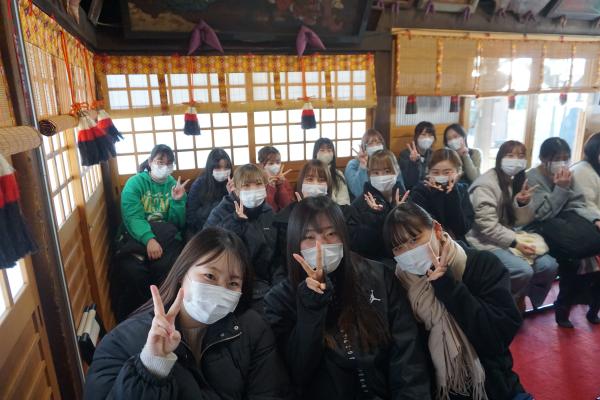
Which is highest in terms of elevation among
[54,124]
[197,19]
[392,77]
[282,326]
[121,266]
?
[197,19]

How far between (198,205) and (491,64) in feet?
16.6

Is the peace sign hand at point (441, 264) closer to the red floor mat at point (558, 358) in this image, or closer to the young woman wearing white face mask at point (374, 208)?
the young woman wearing white face mask at point (374, 208)

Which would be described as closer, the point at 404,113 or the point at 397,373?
the point at 397,373

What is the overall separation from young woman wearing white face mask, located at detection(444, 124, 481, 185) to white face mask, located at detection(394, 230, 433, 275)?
3.44m

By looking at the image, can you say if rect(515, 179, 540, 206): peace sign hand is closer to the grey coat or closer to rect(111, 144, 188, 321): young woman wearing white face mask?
the grey coat

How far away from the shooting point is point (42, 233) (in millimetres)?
2021

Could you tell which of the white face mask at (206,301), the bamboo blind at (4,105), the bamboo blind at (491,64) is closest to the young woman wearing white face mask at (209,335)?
the white face mask at (206,301)

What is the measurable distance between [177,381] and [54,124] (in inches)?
63.9

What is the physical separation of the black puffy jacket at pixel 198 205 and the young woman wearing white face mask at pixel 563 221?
325 cm

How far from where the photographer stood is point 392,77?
18.6ft

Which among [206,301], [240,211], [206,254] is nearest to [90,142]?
[240,211]

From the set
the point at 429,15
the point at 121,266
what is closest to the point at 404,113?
the point at 429,15

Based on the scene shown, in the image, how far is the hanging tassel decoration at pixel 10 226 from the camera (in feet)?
4.22

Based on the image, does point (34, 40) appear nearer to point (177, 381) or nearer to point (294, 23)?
point (177, 381)
